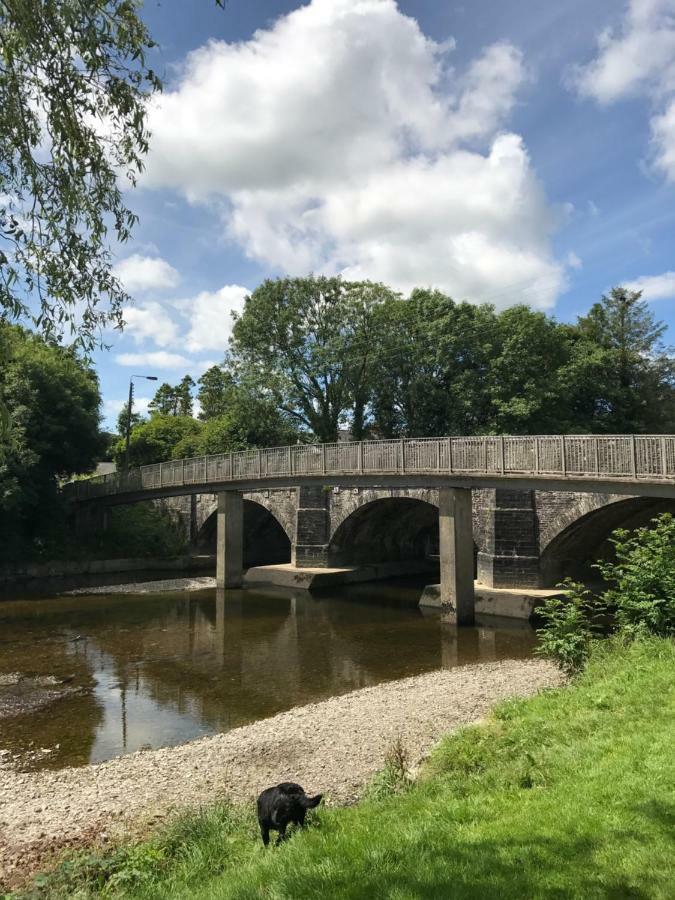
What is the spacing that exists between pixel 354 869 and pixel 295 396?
3454 cm

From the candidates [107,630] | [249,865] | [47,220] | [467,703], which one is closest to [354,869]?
[249,865]

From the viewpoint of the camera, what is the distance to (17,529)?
30.7 meters

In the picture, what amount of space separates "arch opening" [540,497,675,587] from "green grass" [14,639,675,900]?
12.8m

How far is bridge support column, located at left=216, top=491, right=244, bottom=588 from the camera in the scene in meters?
28.7

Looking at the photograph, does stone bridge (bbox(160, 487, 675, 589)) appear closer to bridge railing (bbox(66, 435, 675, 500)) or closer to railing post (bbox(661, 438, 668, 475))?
bridge railing (bbox(66, 435, 675, 500))

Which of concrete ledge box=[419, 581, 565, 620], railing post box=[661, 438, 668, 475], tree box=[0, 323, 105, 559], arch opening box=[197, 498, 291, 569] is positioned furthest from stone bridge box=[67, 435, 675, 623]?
tree box=[0, 323, 105, 559]

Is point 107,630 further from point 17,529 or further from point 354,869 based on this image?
point 354,869

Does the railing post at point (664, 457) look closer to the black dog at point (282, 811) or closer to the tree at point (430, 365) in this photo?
the black dog at point (282, 811)

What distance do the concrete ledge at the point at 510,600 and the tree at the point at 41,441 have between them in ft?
65.6

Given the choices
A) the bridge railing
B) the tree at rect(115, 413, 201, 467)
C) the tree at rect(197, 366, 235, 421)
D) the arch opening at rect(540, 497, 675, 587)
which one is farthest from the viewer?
the tree at rect(197, 366, 235, 421)

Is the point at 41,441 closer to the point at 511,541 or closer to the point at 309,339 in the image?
the point at 309,339

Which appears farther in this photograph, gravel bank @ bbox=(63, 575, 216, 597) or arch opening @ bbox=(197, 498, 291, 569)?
arch opening @ bbox=(197, 498, 291, 569)

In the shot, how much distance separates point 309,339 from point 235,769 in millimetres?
31982

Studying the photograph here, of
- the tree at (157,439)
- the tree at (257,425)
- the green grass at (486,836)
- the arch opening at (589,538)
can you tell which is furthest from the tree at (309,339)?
the green grass at (486,836)
